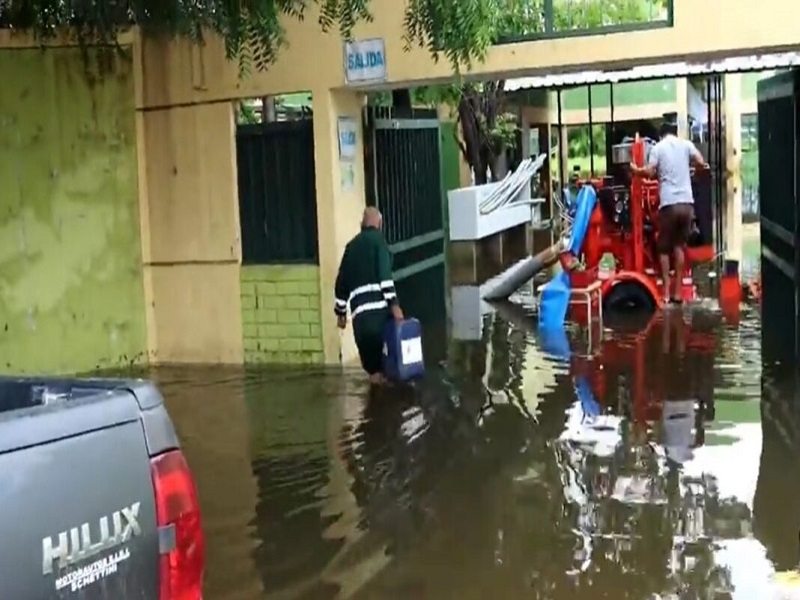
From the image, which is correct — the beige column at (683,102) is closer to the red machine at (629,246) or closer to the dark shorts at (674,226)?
the red machine at (629,246)

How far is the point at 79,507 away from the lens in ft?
8.96

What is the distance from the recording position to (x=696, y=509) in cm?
666

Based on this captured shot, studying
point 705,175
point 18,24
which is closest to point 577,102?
point 705,175

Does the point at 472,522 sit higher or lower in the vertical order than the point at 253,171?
lower

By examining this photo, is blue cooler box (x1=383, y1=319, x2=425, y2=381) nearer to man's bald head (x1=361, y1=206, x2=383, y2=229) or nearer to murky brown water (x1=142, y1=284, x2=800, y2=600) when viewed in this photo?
murky brown water (x1=142, y1=284, x2=800, y2=600)

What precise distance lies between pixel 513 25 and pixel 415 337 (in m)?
2.69

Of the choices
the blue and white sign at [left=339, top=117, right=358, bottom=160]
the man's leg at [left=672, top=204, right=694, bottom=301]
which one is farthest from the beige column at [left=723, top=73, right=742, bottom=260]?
the blue and white sign at [left=339, top=117, right=358, bottom=160]

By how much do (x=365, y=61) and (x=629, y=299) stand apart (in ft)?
13.5

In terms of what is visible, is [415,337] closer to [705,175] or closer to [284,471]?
[284,471]

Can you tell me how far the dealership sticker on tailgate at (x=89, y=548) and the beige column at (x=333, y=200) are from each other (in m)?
8.61

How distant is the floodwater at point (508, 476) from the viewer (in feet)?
19.4

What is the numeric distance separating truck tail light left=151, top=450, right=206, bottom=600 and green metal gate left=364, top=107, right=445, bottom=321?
9.33m

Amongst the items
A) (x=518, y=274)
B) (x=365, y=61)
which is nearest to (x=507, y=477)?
A: (x=365, y=61)

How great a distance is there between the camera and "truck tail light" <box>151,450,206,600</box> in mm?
2941
